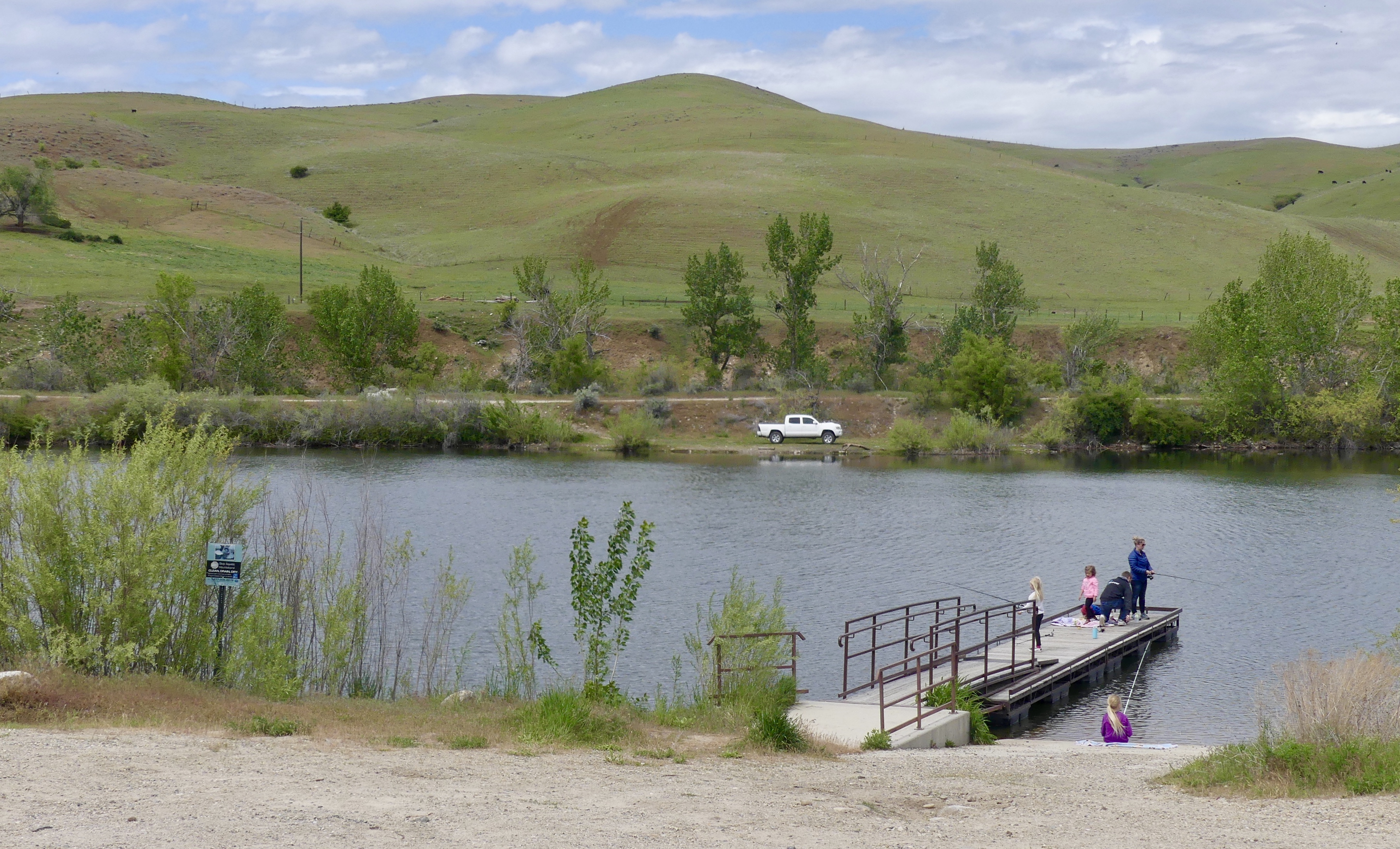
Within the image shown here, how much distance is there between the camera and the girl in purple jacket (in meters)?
20.4

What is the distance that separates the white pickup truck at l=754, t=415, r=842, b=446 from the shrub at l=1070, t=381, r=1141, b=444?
47.7 ft

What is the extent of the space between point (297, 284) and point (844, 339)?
145 ft

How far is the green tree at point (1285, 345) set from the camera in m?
73.5

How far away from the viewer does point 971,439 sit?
72000 mm

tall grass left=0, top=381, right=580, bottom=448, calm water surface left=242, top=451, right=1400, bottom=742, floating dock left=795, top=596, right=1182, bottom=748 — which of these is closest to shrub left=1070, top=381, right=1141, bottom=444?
calm water surface left=242, top=451, right=1400, bottom=742

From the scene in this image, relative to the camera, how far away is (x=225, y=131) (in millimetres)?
173875

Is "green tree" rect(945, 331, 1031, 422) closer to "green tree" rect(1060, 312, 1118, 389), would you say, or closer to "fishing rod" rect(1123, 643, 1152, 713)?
"green tree" rect(1060, 312, 1118, 389)

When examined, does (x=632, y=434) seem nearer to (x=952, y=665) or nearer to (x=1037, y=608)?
(x=1037, y=608)

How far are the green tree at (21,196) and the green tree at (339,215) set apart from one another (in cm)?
3133

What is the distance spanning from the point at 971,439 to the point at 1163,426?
40.0 ft

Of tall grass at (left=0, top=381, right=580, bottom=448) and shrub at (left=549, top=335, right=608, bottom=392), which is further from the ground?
shrub at (left=549, top=335, right=608, bottom=392)

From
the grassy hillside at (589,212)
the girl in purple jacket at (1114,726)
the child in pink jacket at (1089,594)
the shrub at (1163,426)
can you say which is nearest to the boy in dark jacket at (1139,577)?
the child in pink jacket at (1089,594)

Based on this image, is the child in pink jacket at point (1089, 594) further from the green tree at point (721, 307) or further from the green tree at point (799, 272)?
the green tree at point (721, 307)

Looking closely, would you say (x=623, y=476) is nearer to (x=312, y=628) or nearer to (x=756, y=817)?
(x=312, y=628)
